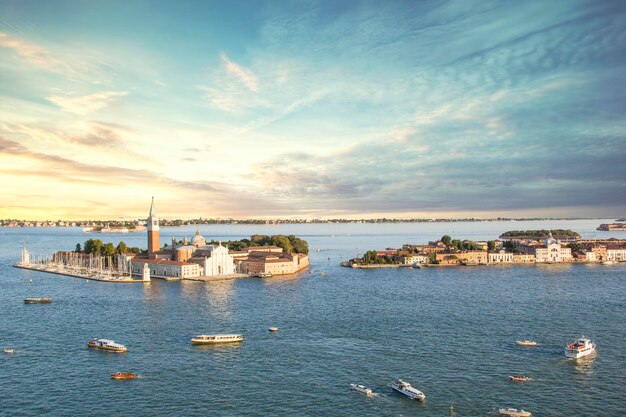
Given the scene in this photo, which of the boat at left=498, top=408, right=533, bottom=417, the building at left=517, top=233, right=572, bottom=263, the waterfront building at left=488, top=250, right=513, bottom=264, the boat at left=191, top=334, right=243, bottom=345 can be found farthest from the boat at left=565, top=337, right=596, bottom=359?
the building at left=517, top=233, right=572, bottom=263

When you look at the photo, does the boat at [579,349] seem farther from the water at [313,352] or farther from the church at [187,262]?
the church at [187,262]

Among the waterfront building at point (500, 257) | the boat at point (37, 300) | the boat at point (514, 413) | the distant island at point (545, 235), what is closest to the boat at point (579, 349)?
the boat at point (514, 413)

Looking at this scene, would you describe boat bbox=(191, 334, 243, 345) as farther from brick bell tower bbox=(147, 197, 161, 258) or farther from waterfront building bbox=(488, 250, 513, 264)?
waterfront building bbox=(488, 250, 513, 264)

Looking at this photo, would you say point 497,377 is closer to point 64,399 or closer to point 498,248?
point 64,399

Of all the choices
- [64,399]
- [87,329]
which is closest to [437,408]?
[64,399]

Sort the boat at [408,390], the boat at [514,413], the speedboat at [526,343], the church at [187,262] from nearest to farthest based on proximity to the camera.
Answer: the boat at [514,413] → the boat at [408,390] → the speedboat at [526,343] → the church at [187,262]

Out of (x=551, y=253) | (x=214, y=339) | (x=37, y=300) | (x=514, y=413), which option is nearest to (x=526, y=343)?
(x=514, y=413)
